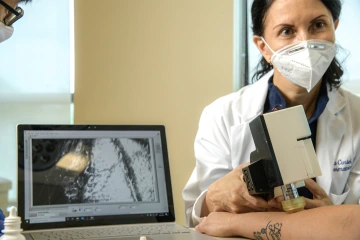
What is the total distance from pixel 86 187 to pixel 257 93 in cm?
69

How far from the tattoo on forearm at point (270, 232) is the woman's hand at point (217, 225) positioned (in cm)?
8

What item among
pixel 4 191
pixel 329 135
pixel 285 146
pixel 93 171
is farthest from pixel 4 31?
pixel 4 191

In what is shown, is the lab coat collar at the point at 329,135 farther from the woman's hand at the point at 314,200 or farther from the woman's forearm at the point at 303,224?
the woman's forearm at the point at 303,224

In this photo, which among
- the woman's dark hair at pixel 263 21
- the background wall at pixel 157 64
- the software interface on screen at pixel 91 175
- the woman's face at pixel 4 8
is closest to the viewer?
the woman's face at pixel 4 8

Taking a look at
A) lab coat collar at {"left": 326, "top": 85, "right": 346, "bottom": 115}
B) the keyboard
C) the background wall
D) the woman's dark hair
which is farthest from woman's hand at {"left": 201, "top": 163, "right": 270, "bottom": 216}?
the background wall

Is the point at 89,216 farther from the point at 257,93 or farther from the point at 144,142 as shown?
the point at 257,93

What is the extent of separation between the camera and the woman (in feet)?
4.75

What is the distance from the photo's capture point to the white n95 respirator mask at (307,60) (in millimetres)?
1450

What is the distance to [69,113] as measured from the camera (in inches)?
95.3

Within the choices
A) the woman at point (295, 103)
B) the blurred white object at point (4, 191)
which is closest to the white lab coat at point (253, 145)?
the woman at point (295, 103)

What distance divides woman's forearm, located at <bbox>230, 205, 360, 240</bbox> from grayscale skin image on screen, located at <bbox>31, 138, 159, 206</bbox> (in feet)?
0.85

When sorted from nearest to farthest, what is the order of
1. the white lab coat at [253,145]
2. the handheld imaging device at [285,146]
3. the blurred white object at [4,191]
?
the handheld imaging device at [285,146] < the white lab coat at [253,145] < the blurred white object at [4,191]

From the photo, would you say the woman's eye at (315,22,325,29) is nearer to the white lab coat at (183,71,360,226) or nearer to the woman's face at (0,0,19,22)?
the white lab coat at (183,71,360,226)

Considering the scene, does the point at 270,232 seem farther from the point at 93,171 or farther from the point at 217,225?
the point at 93,171
